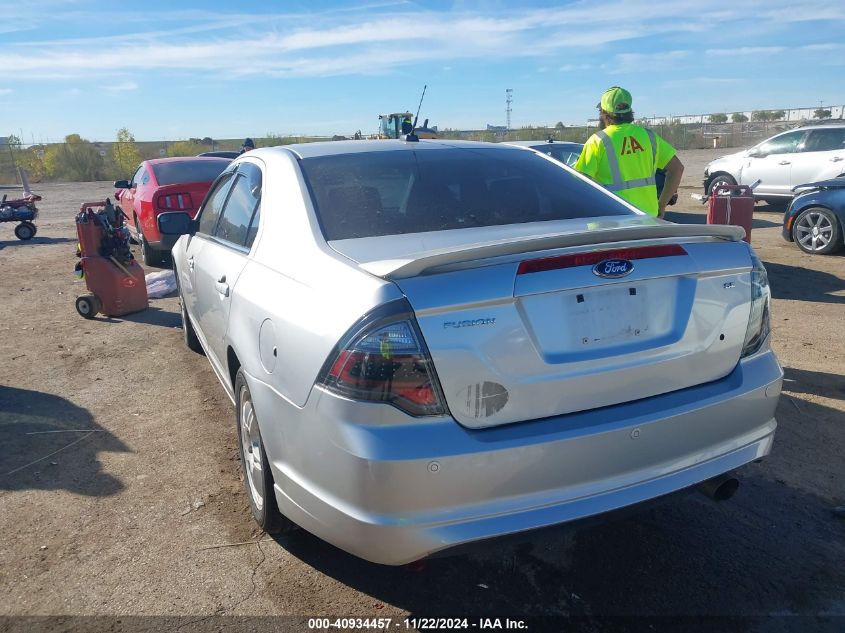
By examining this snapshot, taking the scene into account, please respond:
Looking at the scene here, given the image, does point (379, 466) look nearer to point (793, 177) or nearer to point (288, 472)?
point (288, 472)

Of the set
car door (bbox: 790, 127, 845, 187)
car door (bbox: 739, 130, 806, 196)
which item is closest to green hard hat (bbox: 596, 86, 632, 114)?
car door (bbox: 790, 127, 845, 187)

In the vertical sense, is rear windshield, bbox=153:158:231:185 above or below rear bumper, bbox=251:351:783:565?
above

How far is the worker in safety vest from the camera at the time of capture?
5.04 meters

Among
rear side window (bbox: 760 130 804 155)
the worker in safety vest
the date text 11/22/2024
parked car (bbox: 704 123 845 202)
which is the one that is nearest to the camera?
the date text 11/22/2024

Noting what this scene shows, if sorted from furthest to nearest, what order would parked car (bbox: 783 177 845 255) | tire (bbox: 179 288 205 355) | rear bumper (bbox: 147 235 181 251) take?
parked car (bbox: 783 177 845 255), rear bumper (bbox: 147 235 181 251), tire (bbox: 179 288 205 355)

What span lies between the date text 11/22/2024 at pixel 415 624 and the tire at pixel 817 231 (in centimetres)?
930

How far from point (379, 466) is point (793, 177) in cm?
1521

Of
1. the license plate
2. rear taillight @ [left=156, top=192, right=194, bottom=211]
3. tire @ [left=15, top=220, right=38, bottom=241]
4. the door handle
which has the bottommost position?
tire @ [left=15, top=220, right=38, bottom=241]

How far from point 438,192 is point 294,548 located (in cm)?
179

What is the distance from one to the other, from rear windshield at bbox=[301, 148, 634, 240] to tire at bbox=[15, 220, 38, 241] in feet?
45.8

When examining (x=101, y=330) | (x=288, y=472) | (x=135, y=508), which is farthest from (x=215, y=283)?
(x=101, y=330)

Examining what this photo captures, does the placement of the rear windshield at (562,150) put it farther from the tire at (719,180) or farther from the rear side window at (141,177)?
the rear side window at (141,177)

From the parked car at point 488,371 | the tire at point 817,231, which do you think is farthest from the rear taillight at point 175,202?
the tire at point 817,231

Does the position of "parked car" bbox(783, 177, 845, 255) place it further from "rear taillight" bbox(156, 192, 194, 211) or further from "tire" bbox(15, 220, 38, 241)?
"tire" bbox(15, 220, 38, 241)
